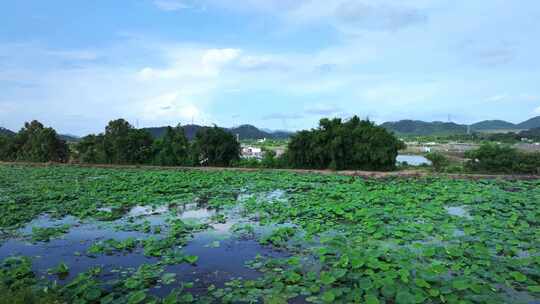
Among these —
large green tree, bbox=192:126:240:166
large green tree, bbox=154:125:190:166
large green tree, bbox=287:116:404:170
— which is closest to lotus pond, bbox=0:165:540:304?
large green tree, bbox=287:116:404:170

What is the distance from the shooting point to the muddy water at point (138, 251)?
5.41m

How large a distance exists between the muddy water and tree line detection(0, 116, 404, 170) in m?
11.5

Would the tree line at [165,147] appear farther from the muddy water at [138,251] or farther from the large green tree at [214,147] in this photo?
the muddy water at [138,251]

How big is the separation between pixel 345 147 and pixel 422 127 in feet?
366

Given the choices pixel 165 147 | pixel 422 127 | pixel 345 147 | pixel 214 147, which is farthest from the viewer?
pixel 422 127

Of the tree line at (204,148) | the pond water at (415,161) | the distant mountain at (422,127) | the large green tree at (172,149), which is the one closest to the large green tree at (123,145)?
the tree line at (204,148)

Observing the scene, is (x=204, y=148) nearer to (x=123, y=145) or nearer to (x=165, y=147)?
(x=165, y=147)

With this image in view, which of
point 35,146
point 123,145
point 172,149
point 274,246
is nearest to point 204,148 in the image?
point 172,149

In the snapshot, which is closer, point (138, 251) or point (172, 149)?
point (138, 251)

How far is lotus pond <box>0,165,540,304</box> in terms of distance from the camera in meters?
4.58

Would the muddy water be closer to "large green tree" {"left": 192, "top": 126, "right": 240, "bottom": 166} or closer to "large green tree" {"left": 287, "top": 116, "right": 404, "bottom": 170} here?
"large green tree" {"left": 287, "top": 116, "right": 404, "bottom": 170}

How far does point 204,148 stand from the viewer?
22.3 meters

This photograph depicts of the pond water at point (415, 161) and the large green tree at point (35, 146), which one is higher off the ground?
the large green tree at point (35, 146)

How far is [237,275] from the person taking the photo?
532 centimetres
